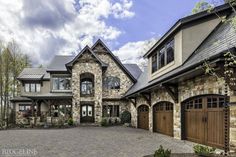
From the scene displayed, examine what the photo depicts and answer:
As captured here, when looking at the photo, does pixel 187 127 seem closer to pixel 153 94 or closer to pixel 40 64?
pixel 153 94

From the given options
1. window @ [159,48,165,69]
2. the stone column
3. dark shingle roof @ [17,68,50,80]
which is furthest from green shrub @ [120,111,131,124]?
the stone column

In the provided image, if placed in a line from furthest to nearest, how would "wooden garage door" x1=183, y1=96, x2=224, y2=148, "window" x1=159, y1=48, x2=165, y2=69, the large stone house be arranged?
"window" x1=159, y1=48, x2=165, y2=69
the large stone house
"wooden garage door" x1=183, y1=96, x2=224, y2=148

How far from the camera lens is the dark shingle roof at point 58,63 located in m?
28.4

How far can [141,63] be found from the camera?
41.8 metres

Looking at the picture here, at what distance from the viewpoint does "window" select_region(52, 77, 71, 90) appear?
28.2 meters

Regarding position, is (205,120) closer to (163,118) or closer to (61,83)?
(163,118)

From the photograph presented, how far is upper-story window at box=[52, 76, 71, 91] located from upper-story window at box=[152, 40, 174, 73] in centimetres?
1233

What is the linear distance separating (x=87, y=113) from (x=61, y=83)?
14.6ft

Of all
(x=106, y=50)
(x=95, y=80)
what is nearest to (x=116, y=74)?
(x=95, y=80)

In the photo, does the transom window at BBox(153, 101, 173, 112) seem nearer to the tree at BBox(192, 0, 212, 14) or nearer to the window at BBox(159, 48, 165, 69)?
the window at BBox(159, 48, 165, 69)

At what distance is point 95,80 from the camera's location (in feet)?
89.6

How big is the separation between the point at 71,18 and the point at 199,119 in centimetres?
1466

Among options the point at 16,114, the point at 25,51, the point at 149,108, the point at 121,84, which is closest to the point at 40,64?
the point at 25,51

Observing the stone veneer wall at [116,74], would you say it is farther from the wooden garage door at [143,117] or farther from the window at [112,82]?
the wooden garage door at [143,117]
